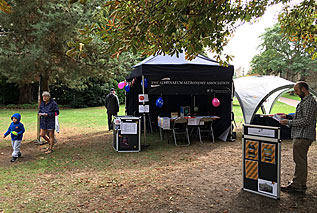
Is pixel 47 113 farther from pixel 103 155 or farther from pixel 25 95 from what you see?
pixel 25 95

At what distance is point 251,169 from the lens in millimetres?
4672

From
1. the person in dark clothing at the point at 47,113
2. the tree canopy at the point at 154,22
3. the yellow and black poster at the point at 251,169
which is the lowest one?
the yellow and black poster at the point at 251,169

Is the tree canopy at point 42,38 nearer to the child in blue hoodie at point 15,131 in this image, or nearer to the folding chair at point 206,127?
the child in blue hoodie at point 15,131

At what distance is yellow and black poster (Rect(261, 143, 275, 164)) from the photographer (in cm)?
439

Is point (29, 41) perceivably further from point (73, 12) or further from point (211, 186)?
point (211, 186)

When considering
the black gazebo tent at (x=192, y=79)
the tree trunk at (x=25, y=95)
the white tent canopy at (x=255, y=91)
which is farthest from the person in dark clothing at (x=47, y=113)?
the tree trunk at (x=25, y=95)

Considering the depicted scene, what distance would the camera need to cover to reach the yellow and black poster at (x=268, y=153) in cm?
439

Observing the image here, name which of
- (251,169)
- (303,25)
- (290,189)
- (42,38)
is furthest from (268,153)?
(42,38)

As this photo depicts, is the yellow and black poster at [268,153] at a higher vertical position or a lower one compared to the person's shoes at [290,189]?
higher

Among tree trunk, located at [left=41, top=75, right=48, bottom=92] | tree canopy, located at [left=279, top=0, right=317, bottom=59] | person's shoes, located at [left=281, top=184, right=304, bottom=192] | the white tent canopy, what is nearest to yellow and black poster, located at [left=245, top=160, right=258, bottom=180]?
person's shoes, located at [left=281, top=184, right=304, bottom=192]

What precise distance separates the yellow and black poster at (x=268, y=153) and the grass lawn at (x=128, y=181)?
0.65 m

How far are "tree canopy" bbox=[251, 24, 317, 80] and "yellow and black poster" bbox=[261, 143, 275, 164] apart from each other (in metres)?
41.8

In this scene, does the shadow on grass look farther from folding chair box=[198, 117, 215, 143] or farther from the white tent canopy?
the white tent canopy

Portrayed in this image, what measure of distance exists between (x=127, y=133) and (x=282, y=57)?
42.3m
